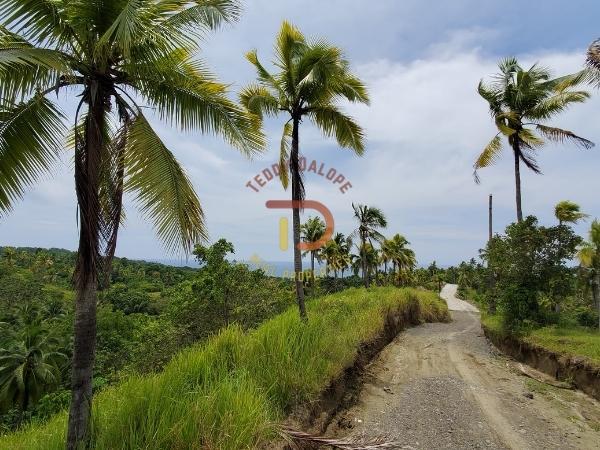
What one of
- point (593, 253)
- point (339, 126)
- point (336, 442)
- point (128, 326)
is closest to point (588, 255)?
point (593, 253)

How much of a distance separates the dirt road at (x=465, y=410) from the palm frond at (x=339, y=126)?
→ 5.77 metres

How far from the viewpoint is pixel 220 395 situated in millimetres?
4219

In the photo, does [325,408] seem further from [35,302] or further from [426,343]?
[35,302]

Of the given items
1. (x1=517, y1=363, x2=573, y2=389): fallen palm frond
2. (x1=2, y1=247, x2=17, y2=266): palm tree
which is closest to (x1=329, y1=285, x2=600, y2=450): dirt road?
(x1=517, y1=363, x2=573, y2=389): fallen palm frond

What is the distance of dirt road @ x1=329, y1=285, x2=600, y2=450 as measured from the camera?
6.42 m

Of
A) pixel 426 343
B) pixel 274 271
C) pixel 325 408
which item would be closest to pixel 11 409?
pixel 274 271

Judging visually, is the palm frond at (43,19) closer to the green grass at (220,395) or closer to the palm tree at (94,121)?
the palm tree at (94,121)

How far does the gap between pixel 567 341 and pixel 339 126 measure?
8.21 metres

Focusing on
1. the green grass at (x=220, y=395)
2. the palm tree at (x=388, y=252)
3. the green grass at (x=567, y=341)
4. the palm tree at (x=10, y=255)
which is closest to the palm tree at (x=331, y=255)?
the palm tree at (x=388, y=252)

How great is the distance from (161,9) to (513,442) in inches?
292

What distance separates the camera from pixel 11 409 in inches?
915

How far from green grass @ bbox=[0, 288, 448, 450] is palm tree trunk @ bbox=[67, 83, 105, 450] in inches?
12.2

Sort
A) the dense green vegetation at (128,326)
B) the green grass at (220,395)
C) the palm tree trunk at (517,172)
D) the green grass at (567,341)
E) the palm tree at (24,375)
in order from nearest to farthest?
1. the green grass at (220,395)
2. the green grass at (567,341)
3. the dense green vegetation at (128,326)
4. the palm tree trunk at (517,172)
5. the palm tree at (24,375)

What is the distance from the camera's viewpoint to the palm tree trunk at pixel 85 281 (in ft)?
13.0
